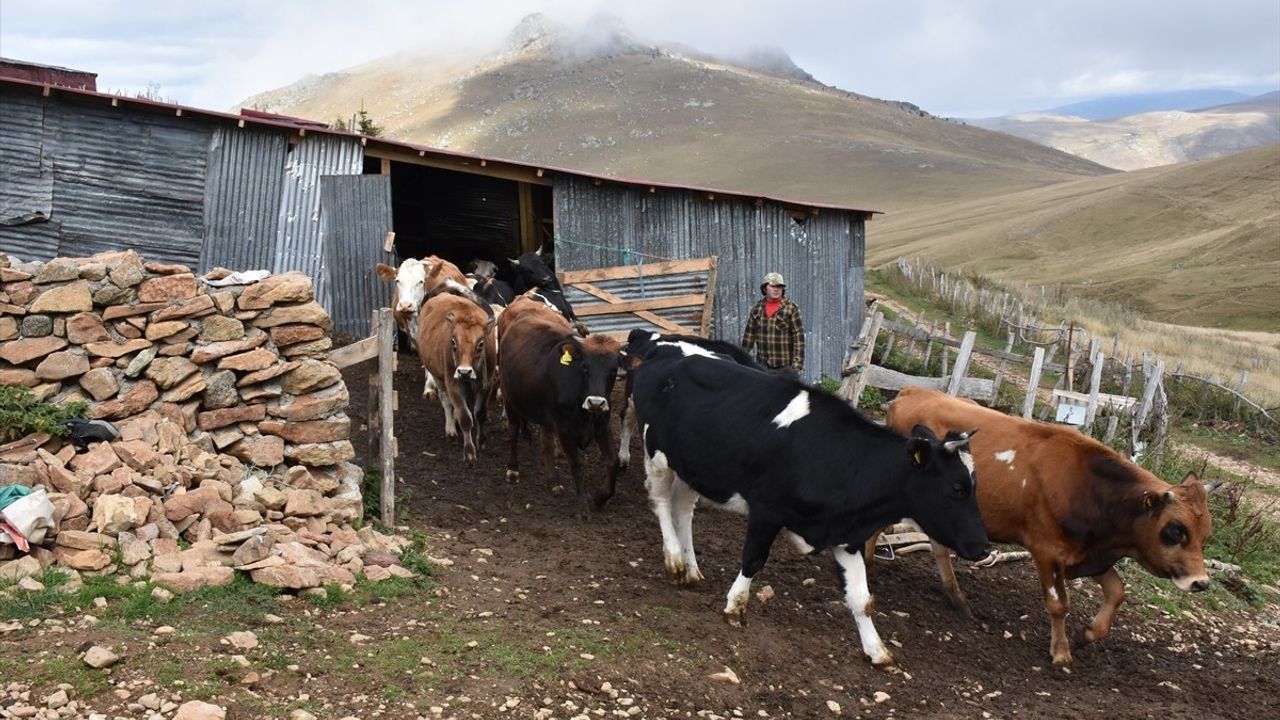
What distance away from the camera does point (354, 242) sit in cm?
1536

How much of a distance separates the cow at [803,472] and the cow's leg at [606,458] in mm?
1683

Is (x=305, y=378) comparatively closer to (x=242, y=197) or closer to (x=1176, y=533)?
(x=1176, y=533)

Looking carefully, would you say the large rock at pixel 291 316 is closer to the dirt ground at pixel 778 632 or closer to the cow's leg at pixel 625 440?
the dirt ground at pixel 778 632

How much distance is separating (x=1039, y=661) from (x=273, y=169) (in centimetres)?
1137

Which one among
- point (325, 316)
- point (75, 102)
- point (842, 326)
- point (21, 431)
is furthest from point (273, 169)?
point (842, 326)

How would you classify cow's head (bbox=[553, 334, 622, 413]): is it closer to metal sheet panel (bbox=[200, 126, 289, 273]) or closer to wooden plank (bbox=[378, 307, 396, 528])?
wooden plank (bbox=[378, 307, 396, 528])

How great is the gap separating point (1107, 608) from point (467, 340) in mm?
6741

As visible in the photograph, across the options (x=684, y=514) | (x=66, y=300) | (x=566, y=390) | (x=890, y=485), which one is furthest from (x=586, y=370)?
(x=66, y=300)

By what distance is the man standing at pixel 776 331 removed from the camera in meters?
12.4

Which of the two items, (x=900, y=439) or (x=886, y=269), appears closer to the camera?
(x=900, y=439)

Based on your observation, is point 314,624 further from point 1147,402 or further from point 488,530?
point 1147,402

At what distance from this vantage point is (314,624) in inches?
257

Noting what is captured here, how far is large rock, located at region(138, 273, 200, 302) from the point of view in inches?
325

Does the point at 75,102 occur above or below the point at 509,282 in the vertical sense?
above
